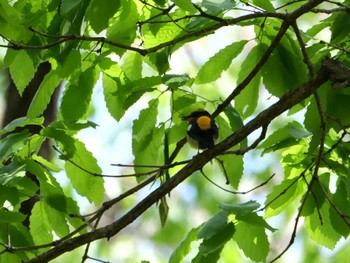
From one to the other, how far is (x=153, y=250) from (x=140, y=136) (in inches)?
237

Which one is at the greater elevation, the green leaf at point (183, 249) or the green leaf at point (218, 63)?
the green leaf at point (218, 63)

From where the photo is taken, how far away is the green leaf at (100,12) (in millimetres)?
1902

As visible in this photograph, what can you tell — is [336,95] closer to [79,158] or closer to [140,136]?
[140,136]

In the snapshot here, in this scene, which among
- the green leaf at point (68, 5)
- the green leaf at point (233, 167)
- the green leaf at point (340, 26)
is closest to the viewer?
the green leaf at point (68, 5)

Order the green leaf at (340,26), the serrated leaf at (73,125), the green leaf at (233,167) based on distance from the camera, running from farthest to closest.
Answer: the green leaf at (233,167), the green leaf at (340,26), the serrated leaf at (73,125)

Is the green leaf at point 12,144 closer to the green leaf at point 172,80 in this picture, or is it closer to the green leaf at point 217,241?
the green leaf at point 172,80

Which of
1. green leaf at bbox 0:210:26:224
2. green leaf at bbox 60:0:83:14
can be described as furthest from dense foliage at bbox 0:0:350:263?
green leaf at bbox 60:0:83:14

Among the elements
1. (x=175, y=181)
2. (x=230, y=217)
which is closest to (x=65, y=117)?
(x=175, y=181)

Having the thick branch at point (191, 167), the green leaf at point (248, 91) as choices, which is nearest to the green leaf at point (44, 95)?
the thick branch at point (191, 167)

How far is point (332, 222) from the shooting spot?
237 centimetres

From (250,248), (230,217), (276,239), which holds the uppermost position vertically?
(230,217)

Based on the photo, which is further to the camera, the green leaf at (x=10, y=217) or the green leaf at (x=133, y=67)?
the green leaf at (x=133, y=67)

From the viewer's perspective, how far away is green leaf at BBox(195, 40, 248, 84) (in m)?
2.43

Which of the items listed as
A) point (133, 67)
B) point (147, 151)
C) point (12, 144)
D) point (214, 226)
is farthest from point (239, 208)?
point (133, 67)
